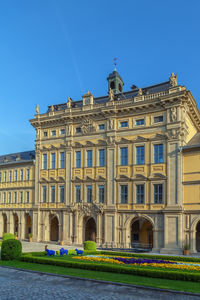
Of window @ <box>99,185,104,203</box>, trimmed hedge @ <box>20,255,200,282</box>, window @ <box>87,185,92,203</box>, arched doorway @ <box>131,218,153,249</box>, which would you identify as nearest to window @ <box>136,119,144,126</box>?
window @ <box>99,185,104,203</box>

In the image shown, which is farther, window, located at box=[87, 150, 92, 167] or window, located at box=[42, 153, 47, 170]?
window, located at box=[42, 153, 47, 170]

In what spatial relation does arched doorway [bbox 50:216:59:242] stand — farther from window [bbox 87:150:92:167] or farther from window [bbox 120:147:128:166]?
window [bbox 120:147:128:166]

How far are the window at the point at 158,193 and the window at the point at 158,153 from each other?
281 cm

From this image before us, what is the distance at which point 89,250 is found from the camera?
3166 centimetres

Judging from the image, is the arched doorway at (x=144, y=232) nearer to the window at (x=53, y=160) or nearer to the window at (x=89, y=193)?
the window at (x=89, y=193)

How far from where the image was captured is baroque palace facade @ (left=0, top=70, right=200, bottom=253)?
116 feet

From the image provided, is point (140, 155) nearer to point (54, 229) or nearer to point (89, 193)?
point (89, 193)

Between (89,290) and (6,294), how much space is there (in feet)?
12.6

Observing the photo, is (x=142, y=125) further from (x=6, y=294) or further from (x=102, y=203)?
(x=6, y=294)

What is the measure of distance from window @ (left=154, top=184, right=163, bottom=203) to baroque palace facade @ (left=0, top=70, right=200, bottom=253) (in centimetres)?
11

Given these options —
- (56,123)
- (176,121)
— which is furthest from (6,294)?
(56,123)

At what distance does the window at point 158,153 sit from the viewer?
123 feet

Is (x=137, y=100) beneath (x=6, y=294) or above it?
above

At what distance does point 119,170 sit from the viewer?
39.9m
